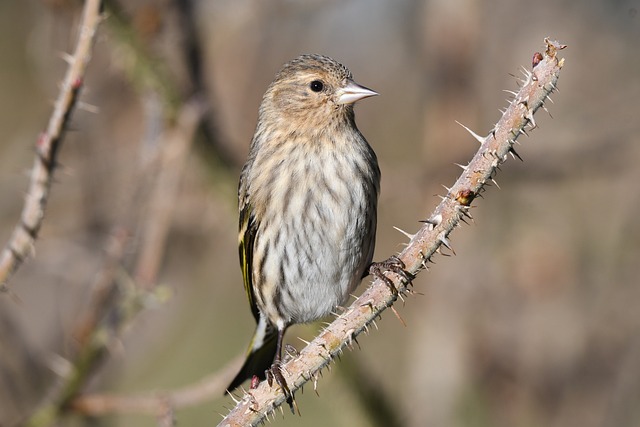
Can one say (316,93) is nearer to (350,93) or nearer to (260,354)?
(350,93)

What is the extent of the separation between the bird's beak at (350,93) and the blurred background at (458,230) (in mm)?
1598

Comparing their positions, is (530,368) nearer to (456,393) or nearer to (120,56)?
(456,393)

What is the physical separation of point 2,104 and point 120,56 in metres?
7.60

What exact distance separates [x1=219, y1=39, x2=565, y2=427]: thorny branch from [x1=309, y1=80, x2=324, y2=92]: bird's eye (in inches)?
69.0

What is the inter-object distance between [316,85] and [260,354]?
1442 mm

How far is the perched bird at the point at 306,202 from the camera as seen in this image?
4500mm

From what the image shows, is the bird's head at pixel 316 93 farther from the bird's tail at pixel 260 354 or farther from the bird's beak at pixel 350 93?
the bird's tail at pixel 260 354

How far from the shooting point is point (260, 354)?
197 inches

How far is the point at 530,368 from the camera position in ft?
25.1

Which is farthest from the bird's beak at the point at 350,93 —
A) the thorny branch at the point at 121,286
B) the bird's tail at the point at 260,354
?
the bird's tail at the point at 260,354

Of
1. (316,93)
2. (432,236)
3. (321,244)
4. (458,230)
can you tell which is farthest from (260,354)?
(458,230)

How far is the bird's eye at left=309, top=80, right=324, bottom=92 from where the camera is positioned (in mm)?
4801

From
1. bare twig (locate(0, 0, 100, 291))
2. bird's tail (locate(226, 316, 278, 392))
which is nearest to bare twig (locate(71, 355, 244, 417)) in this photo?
bird's tail (locate(226, 316, 278, 392))

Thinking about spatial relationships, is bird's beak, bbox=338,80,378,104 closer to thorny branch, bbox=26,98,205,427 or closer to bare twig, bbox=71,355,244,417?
thorny branch, bbox=26,98,205,427
